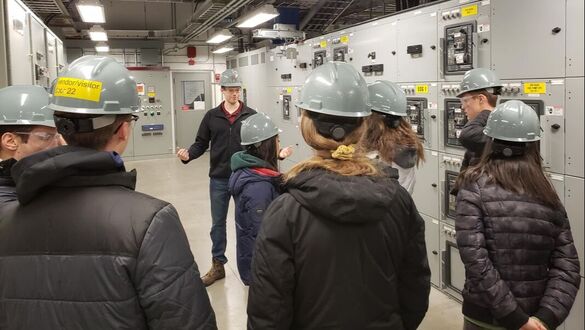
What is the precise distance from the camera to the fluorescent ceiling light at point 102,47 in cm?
1151

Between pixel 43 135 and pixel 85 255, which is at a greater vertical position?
pixel 43 135

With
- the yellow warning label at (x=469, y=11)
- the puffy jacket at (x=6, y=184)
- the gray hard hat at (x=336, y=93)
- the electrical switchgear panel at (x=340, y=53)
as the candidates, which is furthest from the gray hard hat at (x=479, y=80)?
the puffy jacket at (x=6, y=184)

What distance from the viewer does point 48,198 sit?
1.30m

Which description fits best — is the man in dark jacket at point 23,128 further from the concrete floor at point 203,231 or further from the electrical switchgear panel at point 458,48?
the electrical switchgear panel at point 458,48

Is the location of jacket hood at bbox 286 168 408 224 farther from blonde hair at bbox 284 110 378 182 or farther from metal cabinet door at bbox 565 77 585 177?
metal cabinet door at bbox 565 77 585 177

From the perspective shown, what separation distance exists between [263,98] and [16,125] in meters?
7.50

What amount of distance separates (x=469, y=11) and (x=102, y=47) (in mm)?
10069

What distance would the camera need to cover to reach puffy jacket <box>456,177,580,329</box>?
211 cm

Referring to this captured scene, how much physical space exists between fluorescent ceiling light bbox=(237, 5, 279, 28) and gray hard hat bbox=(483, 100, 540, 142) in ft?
16.7

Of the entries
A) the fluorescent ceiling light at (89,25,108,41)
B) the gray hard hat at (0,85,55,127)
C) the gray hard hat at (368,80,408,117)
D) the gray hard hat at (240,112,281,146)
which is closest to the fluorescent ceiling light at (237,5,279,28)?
the fluorescent ceiling light at (89,25,108,41)

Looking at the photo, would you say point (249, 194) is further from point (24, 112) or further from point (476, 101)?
point (476, 101)

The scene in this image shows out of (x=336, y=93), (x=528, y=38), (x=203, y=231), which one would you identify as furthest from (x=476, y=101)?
(x=203, y=231)

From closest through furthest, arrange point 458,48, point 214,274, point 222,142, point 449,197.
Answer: point 458,48, point 449,197, point 222,142, point 214,274

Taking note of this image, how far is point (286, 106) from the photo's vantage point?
837 cm
